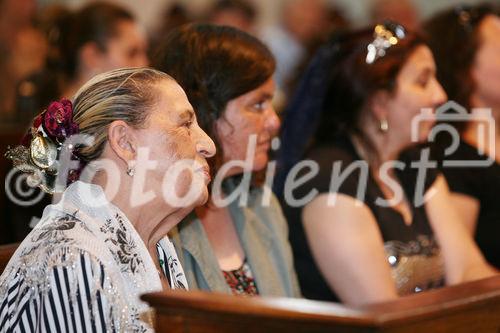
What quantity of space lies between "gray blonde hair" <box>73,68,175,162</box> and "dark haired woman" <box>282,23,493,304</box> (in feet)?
3.03

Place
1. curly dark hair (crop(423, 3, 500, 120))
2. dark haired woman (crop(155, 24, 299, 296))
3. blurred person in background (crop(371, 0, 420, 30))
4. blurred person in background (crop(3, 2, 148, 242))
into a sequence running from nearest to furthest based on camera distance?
1. dark haired woman (crop(155, 24, 299, 296))
2. curly dark hair (crop(423, 3, 500, 120))
3. blurred person in background (crop(3, 2, 148, 242))
4. blurred person in background (crop(371, 0, 420, 30))

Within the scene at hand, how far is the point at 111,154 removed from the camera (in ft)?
6.09

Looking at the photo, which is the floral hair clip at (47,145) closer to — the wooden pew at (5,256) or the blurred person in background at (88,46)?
the wooden pew at (5,256)

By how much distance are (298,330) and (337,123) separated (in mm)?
1608

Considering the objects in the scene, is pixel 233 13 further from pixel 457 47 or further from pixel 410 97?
pixel 410 97

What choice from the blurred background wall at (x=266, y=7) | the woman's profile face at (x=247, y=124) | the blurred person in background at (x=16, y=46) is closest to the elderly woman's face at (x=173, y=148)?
the woman's profile face at (x=247, y=124)

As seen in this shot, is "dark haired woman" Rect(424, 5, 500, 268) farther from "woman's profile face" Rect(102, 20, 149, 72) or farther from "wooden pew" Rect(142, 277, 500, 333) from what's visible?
"wooden pew" Rect(142, 277, 500, 333)

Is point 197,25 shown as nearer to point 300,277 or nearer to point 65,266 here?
point 300,277

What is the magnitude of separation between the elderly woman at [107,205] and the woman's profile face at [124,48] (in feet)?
6.45

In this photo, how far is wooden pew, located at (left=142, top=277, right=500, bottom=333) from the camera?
51.1 inches

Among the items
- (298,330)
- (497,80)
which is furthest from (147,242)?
(497,80)

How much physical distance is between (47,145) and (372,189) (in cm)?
115

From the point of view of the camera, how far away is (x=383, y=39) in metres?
2.90

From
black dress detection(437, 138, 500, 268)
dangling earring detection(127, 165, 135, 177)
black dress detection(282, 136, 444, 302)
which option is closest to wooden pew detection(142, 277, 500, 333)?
dangling earring detection(127, 165, 135, 177)
